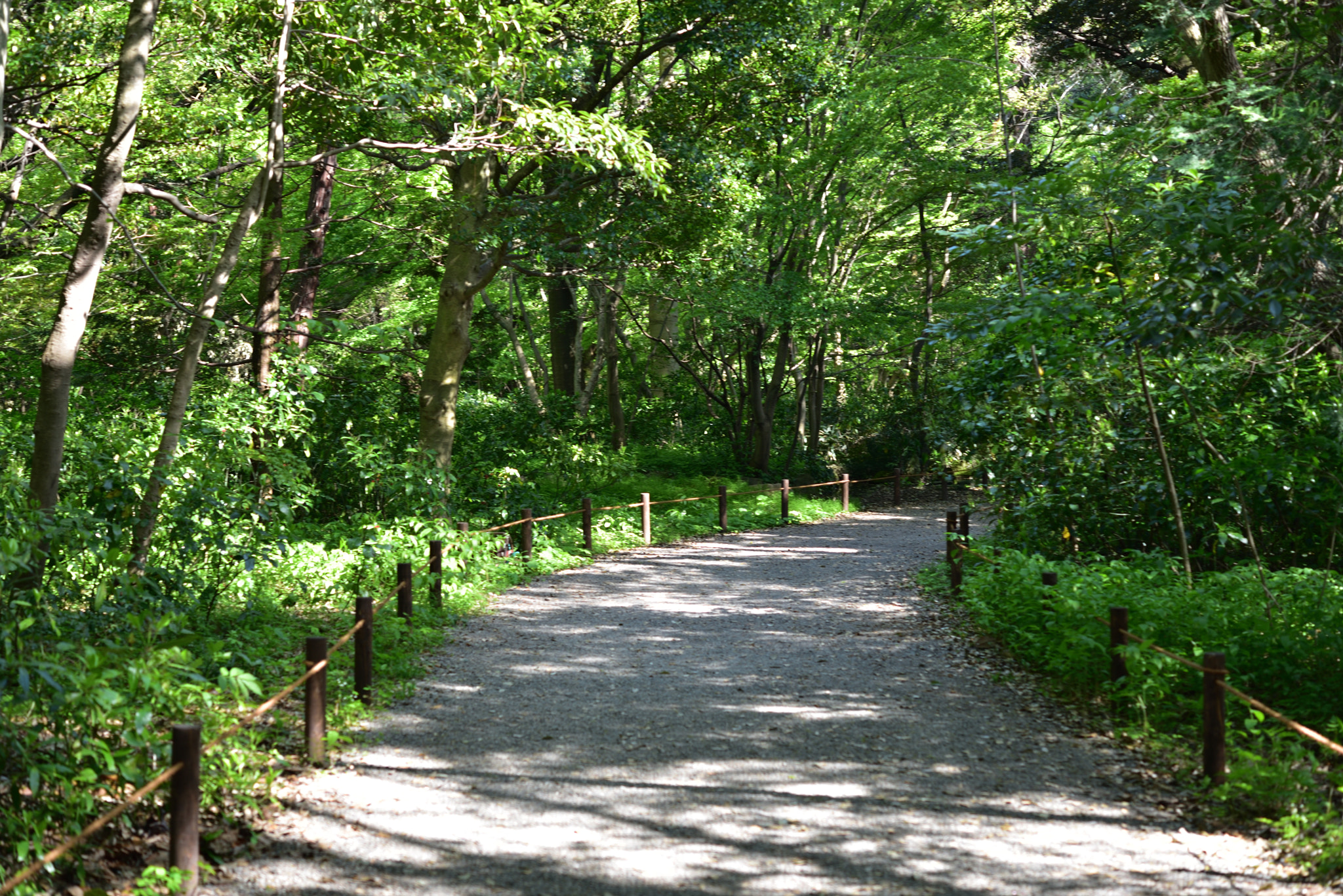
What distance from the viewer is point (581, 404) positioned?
2348cm

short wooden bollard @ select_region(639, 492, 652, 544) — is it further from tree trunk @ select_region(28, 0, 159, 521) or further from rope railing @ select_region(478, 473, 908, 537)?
tree trunk @ select_region(28, 0, 159, 521)

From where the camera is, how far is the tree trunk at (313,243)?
1498cm

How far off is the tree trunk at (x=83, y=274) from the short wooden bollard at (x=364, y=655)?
7.26 feet

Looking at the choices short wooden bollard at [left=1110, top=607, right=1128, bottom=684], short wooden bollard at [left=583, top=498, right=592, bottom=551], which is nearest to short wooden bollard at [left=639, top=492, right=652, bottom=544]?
short wooden bollard at [left=583, top=498, right=592, bottom=551]

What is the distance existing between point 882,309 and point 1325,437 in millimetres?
14597

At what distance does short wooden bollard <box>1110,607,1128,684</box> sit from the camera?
7188 millimetres

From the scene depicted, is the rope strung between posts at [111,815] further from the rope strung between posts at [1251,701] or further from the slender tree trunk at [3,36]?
the rope strung between posts at [1251,701]

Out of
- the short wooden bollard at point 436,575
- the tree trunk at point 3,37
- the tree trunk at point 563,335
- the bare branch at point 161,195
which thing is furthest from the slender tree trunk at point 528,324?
the tree trunk at point 3,37

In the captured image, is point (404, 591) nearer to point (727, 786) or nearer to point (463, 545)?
point (463, 545)

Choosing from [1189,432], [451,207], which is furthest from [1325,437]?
[451,207]

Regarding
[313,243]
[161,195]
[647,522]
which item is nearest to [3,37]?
[161,195]

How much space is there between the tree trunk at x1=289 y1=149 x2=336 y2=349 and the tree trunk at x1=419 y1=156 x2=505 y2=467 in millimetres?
1874

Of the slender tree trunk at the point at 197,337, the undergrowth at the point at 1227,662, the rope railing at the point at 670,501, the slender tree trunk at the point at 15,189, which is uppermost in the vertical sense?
the slender tree trunk at the point at 15,189

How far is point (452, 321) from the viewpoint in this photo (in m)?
14.9
